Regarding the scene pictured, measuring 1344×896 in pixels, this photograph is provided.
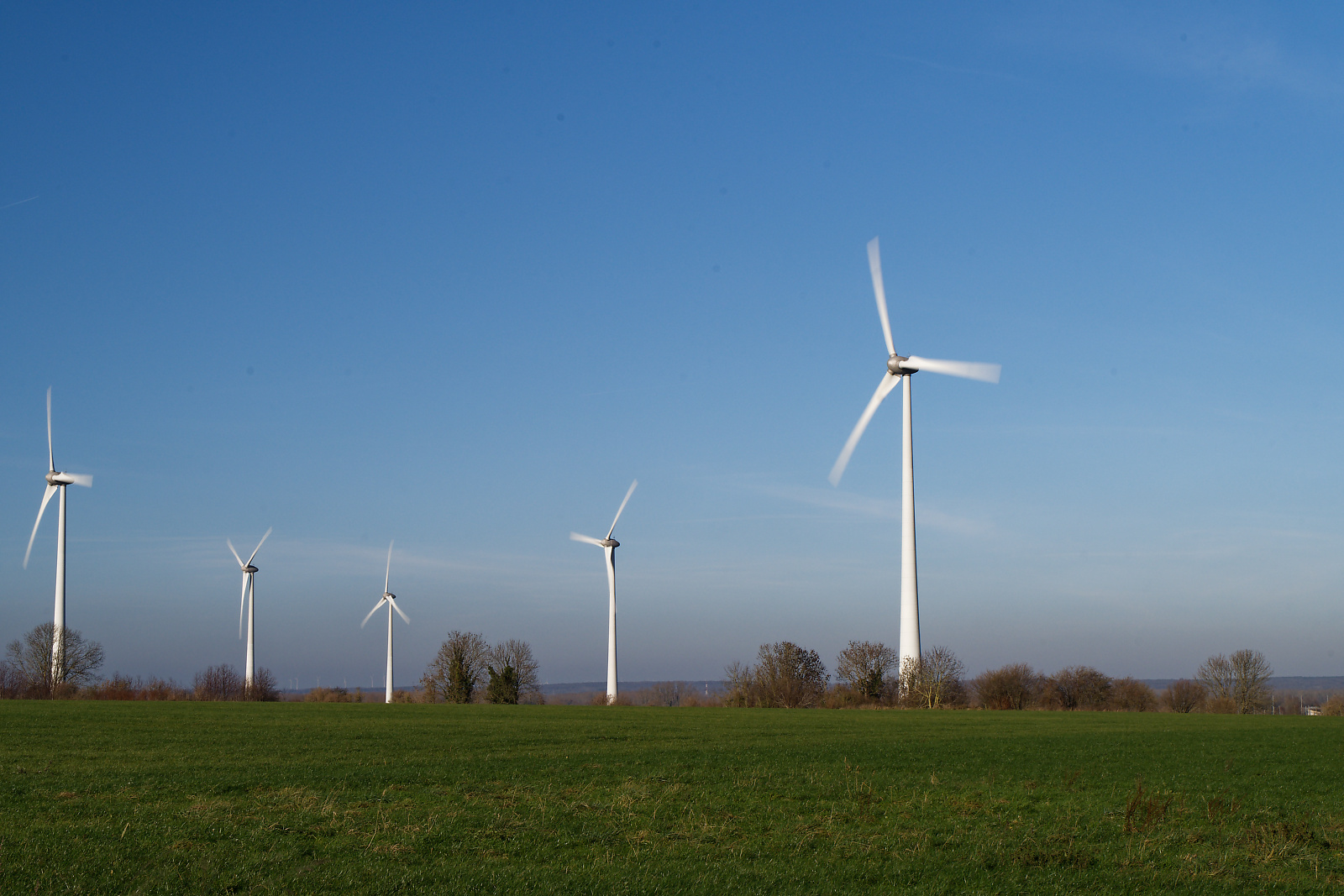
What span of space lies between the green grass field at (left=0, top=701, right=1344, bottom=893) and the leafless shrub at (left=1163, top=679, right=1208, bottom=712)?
89351mm

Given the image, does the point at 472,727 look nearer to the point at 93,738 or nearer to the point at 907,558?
the point at 93,738

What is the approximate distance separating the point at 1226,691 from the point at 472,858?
416ft

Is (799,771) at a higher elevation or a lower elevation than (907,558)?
lower

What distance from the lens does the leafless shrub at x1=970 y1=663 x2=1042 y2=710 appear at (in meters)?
103

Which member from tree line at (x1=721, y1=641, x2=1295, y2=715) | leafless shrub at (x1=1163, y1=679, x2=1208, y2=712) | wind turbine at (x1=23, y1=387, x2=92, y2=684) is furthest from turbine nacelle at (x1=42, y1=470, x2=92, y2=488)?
leafless shrub at (x1=1163, y1=679, x2=1208, y2=712)

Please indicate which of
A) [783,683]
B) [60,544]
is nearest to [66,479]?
[60,544]

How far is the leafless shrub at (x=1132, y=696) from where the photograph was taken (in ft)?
369

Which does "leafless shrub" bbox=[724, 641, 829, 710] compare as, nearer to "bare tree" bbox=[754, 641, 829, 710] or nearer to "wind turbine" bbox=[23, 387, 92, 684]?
"bare tree" bbox=[754, 641, 829, 710]

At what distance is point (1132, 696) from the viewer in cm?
11362

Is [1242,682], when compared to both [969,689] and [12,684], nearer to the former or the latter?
[969,689]

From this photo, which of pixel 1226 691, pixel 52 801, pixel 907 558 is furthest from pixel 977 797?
pixel 1226 691

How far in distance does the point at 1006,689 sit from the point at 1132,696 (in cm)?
1872

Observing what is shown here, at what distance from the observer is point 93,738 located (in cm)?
3284

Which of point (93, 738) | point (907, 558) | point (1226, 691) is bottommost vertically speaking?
point (1226, 691)
